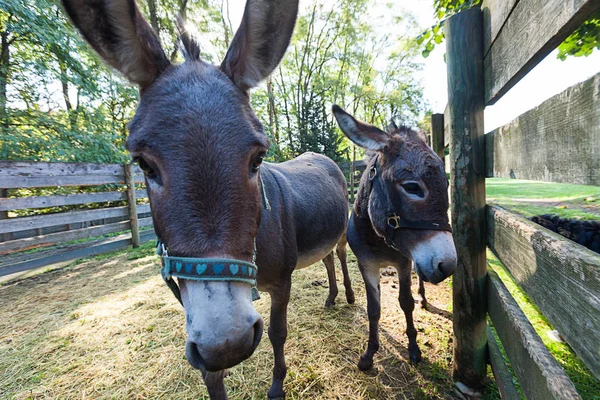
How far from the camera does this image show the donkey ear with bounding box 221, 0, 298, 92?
1.57 metres

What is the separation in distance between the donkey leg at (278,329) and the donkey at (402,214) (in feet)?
2.84

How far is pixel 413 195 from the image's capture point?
2166 mm

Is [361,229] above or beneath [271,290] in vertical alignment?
above

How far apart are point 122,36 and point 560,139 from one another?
221cm

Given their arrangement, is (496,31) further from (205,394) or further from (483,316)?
(205,394)

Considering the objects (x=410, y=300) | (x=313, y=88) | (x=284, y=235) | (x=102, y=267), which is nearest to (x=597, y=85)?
(x=284, y=235)

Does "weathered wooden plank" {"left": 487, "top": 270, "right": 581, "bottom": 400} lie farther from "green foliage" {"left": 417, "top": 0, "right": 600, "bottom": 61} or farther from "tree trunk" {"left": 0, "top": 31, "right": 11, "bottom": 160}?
"tree trunk" {"left": 0, "top": 31, "right": 11, "bottom": 160}

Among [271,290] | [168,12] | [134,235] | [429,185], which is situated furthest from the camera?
[168,12]

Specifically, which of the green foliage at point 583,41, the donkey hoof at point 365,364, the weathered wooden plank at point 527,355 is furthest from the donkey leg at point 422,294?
the green foliage at point 583,41

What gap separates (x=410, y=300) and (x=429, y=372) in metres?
0.68

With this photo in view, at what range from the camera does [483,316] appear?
2.15 m

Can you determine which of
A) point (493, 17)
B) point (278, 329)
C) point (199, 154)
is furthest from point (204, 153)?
point (493, 17)

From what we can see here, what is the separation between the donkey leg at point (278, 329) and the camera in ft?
7.70

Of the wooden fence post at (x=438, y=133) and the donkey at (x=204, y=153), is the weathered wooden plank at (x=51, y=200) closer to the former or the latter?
the donkey at (x=204, y=153)
